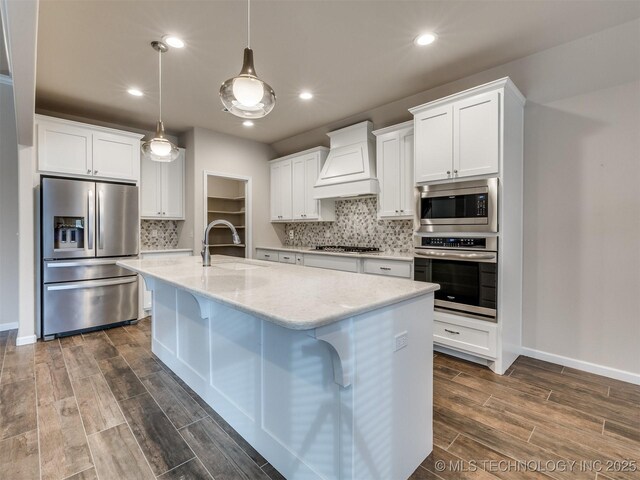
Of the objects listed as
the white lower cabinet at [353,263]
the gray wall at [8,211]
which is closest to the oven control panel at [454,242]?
the white lower cabinet at [353,263]

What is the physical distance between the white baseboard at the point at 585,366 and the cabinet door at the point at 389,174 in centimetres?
190

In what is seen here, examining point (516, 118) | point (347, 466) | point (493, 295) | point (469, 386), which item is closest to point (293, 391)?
point (347, 466)

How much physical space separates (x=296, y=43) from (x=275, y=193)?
3.01 meters

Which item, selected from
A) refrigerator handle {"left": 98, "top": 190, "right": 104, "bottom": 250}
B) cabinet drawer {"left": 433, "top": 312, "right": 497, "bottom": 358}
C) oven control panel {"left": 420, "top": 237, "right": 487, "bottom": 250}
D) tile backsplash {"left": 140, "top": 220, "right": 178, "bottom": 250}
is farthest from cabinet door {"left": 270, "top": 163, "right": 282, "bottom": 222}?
cabinet drawer {"left": 433, "top": 312, "right": 497, "bottom": 358}

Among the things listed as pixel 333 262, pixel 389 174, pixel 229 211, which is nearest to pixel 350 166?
pixel 389 174

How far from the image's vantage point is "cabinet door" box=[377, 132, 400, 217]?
3.63 metres

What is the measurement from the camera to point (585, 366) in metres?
2.61

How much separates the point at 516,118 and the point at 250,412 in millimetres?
3138

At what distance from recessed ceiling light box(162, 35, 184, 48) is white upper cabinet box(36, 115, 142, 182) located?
6.25ft

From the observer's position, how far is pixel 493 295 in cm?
259

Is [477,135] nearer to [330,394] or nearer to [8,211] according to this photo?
[330,394]

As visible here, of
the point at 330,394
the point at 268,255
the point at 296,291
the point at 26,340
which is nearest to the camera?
the point at 330,394

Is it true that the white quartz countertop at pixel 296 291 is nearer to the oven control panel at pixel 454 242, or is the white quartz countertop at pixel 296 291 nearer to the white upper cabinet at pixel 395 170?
the oven control panel at pixel 454 242

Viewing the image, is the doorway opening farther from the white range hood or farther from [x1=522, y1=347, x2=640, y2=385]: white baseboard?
[x1=522, y1=347, x2=640, y2=385]: white baseboard
